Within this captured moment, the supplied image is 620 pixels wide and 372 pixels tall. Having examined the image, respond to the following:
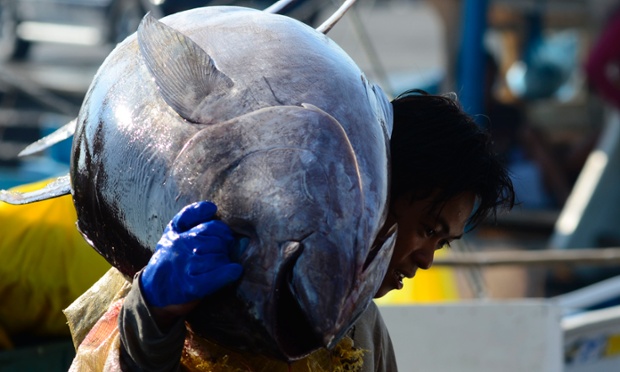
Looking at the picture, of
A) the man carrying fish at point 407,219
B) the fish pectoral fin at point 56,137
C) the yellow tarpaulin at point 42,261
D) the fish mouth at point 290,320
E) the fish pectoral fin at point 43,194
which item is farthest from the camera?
the yellow tarpaulin at point 42,261

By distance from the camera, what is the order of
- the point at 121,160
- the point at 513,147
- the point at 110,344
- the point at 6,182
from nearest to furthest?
the point at 121,160 < the point at 110,344 < the point at 6,182 < the point at 513,147

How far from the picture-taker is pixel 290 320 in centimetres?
129

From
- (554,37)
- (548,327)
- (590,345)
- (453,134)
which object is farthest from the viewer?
(554,37)

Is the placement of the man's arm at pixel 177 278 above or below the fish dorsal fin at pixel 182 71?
below

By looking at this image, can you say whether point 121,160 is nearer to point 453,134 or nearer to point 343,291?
point 343,291

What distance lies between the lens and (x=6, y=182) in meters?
4.86

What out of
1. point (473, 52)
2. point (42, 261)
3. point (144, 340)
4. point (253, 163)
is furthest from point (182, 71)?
point (473, 52)

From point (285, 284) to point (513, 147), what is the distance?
268 inches

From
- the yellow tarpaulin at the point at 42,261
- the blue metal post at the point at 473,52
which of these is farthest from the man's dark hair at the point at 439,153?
the blue metal post at the point at 473,52

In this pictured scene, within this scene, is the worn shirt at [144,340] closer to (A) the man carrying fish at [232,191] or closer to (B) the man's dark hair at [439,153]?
(A) the man carrying fish at [232,191]

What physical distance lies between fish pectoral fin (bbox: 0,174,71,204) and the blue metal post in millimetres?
6111

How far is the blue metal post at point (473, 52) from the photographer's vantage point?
7.66 meters

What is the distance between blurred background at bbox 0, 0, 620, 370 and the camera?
2477mm

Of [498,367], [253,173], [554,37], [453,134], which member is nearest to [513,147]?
[554,37]
